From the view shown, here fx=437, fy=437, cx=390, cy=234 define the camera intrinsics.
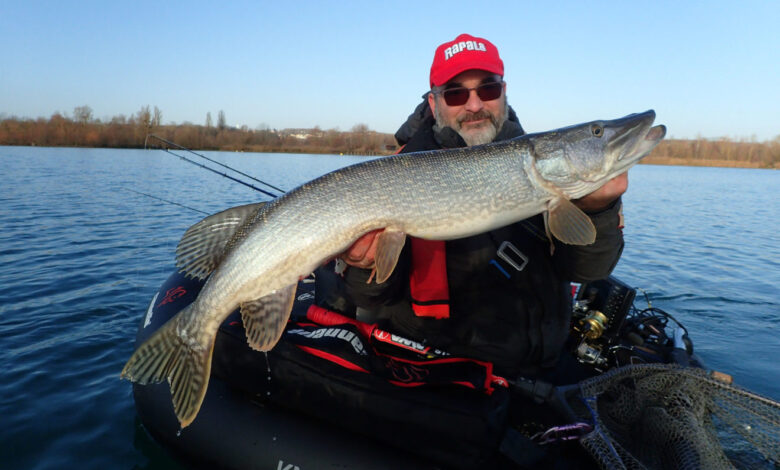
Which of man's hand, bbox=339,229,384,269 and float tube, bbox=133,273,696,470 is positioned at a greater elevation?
man's hand, bbox=339,229,384,269

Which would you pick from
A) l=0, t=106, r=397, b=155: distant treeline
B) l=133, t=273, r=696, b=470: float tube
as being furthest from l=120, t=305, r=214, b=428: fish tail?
l=0, t=106, r=397, b=155: distant treeline

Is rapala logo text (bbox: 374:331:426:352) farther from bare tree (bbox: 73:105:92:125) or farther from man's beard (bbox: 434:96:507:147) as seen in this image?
bare tree (bbox: 73:105:92:125)

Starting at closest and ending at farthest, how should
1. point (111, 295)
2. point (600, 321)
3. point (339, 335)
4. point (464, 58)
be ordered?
point (339, 335) < point (464, 58) < point (600, 321) < point (111, 295)

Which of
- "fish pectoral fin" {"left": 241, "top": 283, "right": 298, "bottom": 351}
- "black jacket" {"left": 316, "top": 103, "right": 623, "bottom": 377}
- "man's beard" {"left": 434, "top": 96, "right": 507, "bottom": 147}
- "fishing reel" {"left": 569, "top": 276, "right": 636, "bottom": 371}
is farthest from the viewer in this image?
"fishing reel" {"left": 569, "top": 276, "right": 636, "bottom": 371}

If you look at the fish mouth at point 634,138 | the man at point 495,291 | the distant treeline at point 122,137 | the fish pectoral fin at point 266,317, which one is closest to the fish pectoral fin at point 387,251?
the man at point 495,291

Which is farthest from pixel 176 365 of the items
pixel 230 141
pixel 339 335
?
pixel 230 141

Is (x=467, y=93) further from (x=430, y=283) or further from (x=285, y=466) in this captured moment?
(x=285, y=466)

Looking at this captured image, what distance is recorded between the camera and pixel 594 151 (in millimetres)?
2100

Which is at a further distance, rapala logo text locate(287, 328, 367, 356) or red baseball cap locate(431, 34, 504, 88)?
red baseball cap locate(431, 34, 504, 88)

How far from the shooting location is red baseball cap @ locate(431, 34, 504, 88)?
2.93 m

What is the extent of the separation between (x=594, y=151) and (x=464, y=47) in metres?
1.35

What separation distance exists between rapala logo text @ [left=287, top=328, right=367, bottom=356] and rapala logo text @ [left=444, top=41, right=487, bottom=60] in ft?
6.53

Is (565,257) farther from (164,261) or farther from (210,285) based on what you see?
(164,261)

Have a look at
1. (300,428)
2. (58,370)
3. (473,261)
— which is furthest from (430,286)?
(58,370)
